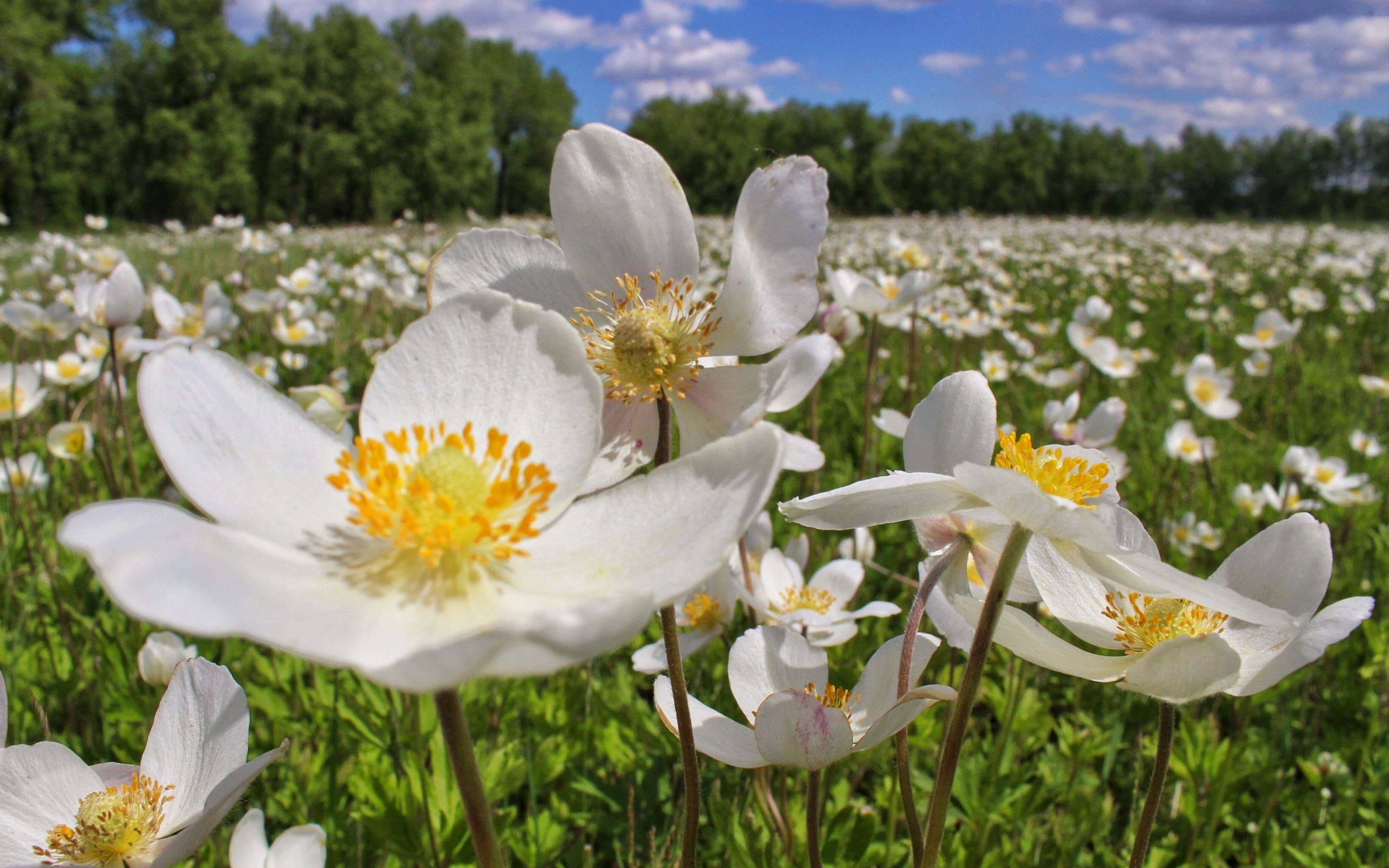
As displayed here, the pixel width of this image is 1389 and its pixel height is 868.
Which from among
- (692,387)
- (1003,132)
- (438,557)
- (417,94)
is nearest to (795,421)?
(692,387)

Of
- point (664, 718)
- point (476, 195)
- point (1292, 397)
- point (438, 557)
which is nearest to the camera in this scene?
point (438, 557)

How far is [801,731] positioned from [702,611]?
3.07ft

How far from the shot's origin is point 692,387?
1.05m

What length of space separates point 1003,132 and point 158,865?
5571cm

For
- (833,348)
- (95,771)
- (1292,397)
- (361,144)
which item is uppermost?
(361,144)

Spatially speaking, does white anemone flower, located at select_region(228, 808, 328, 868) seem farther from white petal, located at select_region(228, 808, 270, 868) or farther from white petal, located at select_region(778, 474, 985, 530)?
white petal, located at select_region(778, 474, 985, 530)

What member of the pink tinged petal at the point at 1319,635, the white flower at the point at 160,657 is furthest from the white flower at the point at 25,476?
A: the pink tinged petal at the point at 1319,635

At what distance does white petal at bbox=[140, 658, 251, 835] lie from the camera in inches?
36.2

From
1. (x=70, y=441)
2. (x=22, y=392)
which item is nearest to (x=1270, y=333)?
(x=70, y=441)

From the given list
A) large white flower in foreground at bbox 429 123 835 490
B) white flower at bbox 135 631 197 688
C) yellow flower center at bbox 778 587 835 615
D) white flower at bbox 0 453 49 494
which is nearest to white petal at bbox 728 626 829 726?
large white flower in foreground at bbox 429 123 835 490

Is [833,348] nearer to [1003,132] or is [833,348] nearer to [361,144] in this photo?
[361,144]

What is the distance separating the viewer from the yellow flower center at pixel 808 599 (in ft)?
6.26

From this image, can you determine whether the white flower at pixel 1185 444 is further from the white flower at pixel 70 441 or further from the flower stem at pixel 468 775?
the white flower at pixel 70 441

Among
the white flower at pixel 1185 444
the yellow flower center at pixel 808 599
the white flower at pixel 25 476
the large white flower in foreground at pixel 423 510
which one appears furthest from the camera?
the white flower at pixel 1185 444
